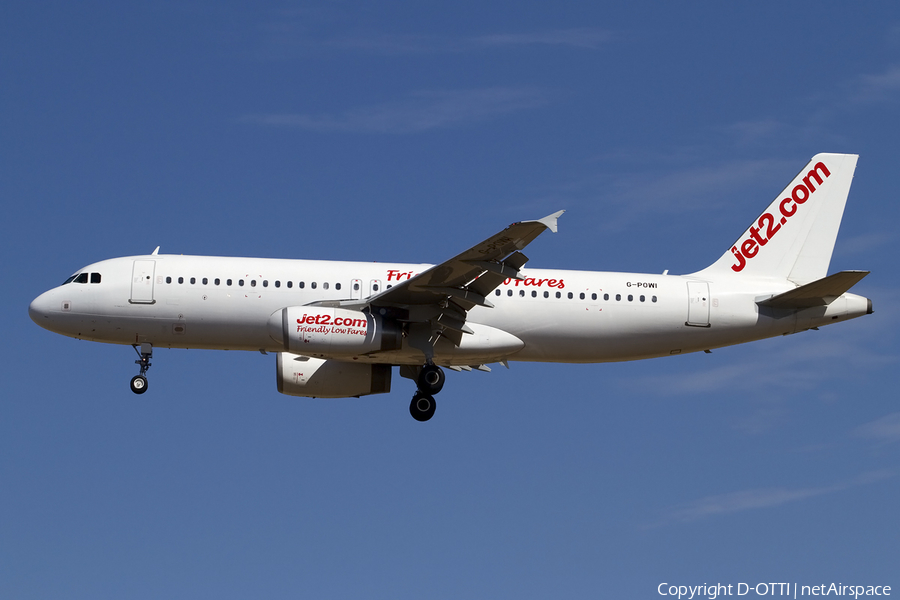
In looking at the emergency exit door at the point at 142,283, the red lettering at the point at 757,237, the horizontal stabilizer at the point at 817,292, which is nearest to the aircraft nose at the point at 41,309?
the emergency exit door at the point at 142,283

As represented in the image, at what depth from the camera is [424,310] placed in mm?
34312

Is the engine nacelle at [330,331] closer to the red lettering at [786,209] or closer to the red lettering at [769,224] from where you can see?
the red lettering at [769,224]

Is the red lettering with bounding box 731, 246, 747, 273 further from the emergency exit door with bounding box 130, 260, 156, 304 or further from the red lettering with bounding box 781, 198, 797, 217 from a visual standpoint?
the emergency exit door with bounding box 130, 260, 156, 304

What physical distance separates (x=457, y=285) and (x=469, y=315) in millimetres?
1980

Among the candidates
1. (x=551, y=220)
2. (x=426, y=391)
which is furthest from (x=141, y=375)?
(x=551, y=220)

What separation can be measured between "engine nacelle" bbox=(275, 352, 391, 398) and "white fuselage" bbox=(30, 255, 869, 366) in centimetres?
233

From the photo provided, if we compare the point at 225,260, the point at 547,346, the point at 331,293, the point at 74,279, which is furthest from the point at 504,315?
the point at 74,279

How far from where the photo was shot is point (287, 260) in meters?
35.6

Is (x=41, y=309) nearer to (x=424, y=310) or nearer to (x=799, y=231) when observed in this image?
(x=424, y=310)

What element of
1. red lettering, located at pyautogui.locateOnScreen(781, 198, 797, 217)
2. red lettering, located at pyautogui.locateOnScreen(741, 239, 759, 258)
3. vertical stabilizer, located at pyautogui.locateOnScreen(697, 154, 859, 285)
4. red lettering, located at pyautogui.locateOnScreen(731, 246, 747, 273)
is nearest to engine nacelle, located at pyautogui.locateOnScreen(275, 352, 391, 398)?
vertical stabilizer, located at pyautogui.locateOnScreen(697, 154, 859, 285)

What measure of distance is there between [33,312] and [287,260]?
294 inches

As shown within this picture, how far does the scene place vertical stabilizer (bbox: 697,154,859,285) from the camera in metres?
37.9

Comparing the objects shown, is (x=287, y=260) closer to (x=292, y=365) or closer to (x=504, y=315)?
(x=292, y=365)

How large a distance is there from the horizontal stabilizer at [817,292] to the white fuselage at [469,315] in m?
0.25
